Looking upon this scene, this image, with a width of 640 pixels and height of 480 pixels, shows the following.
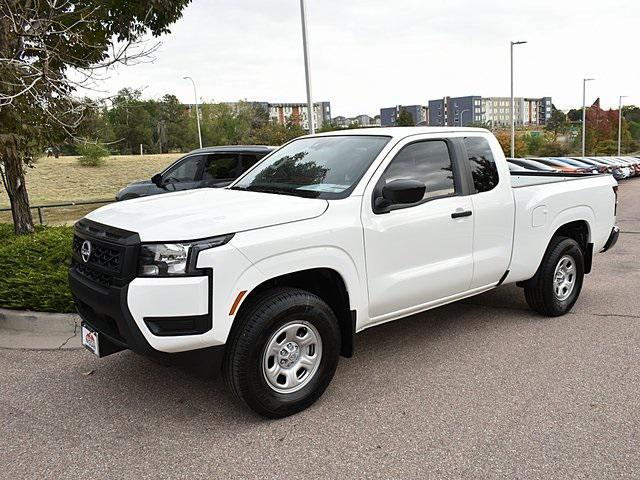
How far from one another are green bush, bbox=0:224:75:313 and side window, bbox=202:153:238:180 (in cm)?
379

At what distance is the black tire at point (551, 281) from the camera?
545 centimetres

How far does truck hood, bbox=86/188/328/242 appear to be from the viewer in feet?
10.9

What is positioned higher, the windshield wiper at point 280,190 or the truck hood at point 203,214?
the windshield wiper at point 280,190

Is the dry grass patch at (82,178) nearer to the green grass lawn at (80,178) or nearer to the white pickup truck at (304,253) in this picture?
the green grass lawn at (80,178)

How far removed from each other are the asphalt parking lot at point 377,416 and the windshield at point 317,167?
1.42 metres

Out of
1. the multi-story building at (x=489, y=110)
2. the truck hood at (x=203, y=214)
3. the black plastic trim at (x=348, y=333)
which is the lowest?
the black plastic trim at (x=348, y=333)

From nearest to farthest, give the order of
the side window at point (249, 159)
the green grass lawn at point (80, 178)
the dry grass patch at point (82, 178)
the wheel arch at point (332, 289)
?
the wheel arch at point (332, 289) → the side window at point (249, 159) → the green grass lawn at point (80, 178) → the dry grass patch at point (82, 178)

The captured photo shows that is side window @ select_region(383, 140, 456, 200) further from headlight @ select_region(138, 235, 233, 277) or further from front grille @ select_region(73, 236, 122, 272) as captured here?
front grille @ select_region(73, 236, 122, 272)

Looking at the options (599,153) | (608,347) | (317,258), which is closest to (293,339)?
(317,258)

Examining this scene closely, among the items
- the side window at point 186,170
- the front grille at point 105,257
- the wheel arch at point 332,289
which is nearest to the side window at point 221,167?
the side window at point 186,170

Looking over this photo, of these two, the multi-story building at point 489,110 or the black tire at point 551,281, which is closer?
the black tire at point 551,281

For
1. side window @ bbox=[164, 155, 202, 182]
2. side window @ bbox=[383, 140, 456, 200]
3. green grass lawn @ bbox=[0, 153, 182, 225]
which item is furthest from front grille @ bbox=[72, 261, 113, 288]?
green grass lawn @ bbox=[0, 153, 182, 225]

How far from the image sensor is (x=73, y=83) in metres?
7.49

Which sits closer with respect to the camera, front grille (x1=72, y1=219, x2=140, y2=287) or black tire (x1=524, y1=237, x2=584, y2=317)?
front grille (x1=72, y1=219, x2=140, y2=287)
